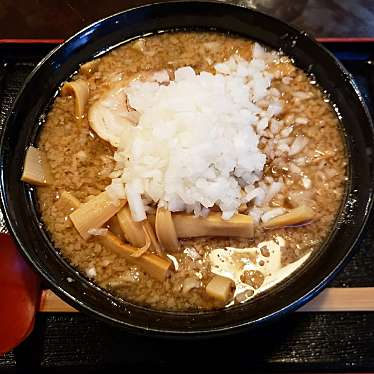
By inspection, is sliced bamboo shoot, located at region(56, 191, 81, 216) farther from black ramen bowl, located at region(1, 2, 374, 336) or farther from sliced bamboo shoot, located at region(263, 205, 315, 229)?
sliced bamboo shoot, located at region(263, 205, 315, 229)

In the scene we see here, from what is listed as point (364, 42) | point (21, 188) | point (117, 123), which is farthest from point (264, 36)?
point (21, 188)

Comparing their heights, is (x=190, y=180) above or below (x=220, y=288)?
above

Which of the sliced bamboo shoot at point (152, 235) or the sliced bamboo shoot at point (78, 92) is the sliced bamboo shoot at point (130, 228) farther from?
the sliced bamboo shoot at point (78, 92)

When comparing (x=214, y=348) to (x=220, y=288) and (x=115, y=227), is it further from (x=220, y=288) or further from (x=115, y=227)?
(x=115, y=227)

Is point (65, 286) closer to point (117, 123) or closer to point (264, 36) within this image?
point (117, 123)

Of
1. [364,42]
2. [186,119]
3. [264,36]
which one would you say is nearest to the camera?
[186,119]

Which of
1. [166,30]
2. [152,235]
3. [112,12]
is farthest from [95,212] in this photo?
[112,12]

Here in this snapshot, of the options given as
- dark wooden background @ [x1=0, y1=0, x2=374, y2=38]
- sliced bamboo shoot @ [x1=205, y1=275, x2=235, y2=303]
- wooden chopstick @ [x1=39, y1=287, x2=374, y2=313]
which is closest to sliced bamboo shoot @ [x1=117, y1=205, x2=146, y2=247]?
sliced bamboo shoot @ [x1=205, y1=275, x2=235, y2=303]
